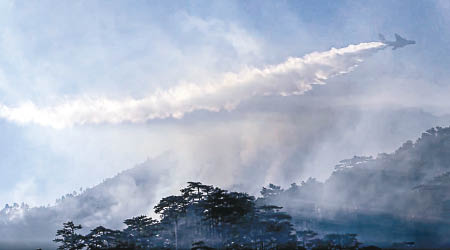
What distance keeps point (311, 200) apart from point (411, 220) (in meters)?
49.9

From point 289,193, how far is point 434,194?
2458 inches

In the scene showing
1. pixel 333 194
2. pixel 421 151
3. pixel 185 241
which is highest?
pixel 421 151

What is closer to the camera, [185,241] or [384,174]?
[185,241]

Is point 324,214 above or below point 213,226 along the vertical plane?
above

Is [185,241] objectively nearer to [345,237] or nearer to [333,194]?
[345,237]

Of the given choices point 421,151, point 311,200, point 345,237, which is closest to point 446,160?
point 421,151

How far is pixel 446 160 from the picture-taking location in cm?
17362

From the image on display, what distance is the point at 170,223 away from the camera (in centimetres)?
8588

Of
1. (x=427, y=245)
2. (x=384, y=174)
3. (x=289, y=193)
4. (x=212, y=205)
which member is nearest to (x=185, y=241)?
(x=212, y=205)

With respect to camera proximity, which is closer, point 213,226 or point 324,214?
point 213,226

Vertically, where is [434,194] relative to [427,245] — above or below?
above

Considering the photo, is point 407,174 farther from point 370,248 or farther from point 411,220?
point 370,248

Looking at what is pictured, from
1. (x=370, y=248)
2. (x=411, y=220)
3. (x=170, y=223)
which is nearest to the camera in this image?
(x=370, y=248)

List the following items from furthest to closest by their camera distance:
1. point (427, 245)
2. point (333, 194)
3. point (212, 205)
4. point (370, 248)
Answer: point (333, 194) < point (427, 245) < point (212, 205) < point (370, 248)
